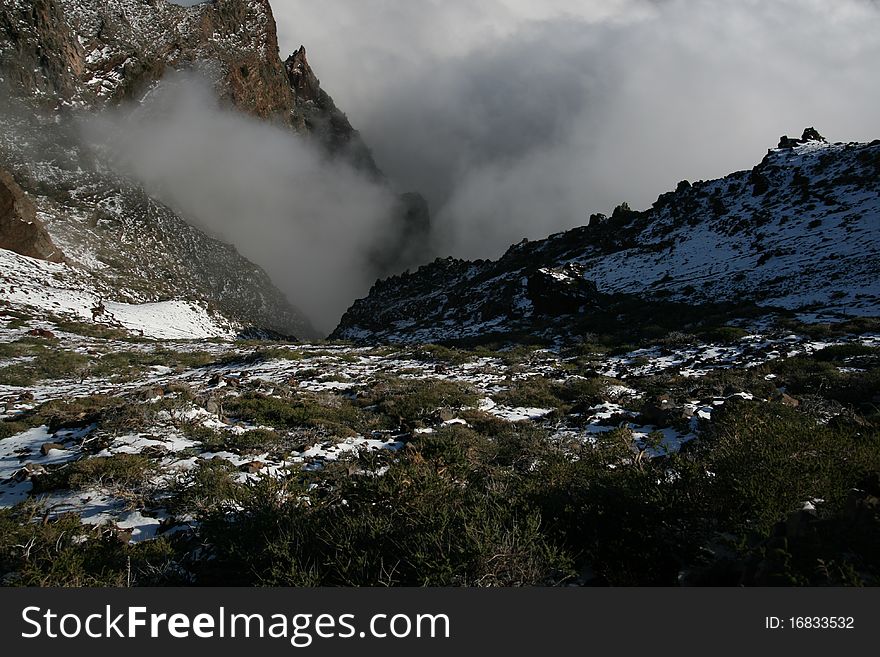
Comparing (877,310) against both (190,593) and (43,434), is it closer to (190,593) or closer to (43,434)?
(190,593)

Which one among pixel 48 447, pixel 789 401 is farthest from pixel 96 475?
pixel 789 401

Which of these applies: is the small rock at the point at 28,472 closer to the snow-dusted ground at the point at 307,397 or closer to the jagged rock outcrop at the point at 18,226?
the snow-dusted ground at the point at 307,397

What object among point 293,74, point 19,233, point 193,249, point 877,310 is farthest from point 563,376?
point 293,74

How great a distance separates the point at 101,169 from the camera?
67.8 m

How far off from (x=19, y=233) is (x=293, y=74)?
614 ft

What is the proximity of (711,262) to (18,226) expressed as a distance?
192 feet

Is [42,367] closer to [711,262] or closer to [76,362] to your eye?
[76,362]

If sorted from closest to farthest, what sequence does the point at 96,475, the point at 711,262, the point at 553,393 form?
the point at 96,475
the point at 553,393
the point at 711,262

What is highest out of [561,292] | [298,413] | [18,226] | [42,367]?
[18,226]

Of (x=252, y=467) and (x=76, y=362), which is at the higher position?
(x=76, y=362)

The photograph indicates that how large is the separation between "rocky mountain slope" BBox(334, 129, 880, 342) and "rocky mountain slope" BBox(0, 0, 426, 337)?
29.1 meters

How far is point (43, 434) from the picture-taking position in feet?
25.0

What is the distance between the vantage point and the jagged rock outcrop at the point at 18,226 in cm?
3484

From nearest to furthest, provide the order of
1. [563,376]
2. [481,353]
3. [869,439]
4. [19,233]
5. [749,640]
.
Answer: [749,640], [869,439], [563,376], [481,353], [19,233]
